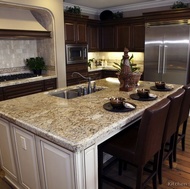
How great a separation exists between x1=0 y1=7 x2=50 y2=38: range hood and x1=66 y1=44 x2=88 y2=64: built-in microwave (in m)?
0.68

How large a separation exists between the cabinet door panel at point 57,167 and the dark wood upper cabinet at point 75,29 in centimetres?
358

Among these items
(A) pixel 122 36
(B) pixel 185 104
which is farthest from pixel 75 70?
(B) pixel 185 104

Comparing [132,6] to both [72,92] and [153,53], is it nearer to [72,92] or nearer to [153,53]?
[153,53]

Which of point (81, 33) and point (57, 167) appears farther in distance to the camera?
point (81, 33)

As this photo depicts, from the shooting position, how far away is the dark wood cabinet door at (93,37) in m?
5.67

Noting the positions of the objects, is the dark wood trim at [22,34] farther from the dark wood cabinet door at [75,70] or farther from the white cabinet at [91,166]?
the white cabinet at [91,166]

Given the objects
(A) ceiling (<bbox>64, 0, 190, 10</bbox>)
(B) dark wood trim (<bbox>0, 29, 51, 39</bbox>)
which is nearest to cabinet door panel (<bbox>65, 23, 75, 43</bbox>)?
(B) dark wood trim (<bbox>0, 29, 51, 39</bbox>)

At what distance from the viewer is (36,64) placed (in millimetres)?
4414

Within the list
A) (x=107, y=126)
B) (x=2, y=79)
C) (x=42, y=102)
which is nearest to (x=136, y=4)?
(x=2, y=79)

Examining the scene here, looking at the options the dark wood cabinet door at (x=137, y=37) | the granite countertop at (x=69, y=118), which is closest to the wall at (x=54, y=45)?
the dark wood cabinet door at (x=137, y=37)

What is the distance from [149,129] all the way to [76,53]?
12.1ft

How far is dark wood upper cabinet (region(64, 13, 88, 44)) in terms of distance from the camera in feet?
15.5

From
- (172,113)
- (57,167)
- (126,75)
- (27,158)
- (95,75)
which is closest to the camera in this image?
(57,167)

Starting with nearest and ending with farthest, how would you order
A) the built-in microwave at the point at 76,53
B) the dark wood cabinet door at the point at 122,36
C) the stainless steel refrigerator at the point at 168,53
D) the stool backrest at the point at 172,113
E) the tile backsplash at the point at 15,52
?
1. the stool backrest at the point at 172,113
2. the tile backsplash at the point at 15,52
3. the stainless steel refrigerator at the point at 168,53
4. the built-in microwave at the point at 76,53
5. the dark wood cabinet door at the point at 122,36
